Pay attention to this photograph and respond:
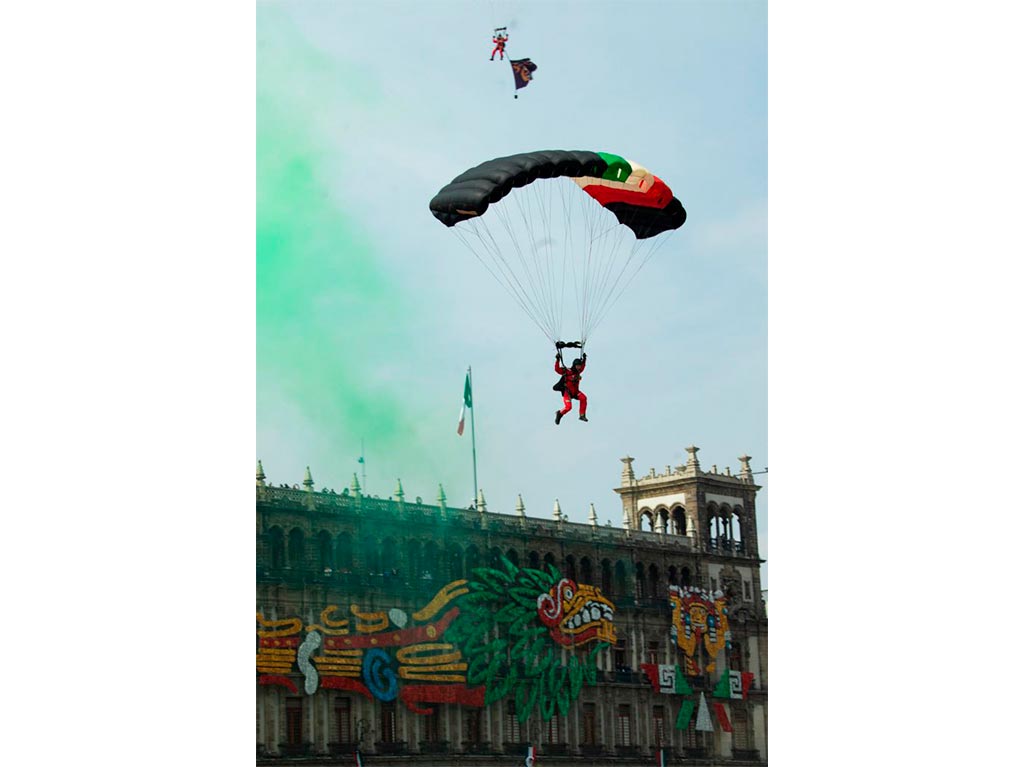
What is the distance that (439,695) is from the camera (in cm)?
4419

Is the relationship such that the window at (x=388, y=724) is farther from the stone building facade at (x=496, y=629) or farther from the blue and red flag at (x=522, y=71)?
the blue and red flag at (x=522, y=71)

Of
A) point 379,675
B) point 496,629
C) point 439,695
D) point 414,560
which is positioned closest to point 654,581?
point 496,629

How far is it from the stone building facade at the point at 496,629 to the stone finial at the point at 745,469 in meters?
0.06

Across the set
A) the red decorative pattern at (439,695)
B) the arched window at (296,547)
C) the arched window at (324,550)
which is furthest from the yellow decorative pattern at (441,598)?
the arched window at (296,547)

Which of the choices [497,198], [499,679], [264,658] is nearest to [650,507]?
[499,679]

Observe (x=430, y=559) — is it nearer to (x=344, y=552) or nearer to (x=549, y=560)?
(x=344, y=552)

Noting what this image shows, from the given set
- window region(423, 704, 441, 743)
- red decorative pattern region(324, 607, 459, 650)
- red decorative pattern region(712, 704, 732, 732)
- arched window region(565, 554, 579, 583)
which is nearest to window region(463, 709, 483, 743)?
window region(423, 704, 441, 743)

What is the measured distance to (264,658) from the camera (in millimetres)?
40688

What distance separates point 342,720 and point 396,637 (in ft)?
8.85

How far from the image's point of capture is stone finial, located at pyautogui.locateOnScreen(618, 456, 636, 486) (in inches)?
2070

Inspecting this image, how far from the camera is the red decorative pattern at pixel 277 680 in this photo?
133 ft

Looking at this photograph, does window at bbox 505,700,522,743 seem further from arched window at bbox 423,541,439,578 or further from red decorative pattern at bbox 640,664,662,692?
red decorative pattern at bbox 640,664,662,692

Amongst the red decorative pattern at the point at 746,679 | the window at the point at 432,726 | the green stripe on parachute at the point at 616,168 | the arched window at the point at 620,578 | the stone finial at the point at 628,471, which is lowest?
the window at the point at 432,726

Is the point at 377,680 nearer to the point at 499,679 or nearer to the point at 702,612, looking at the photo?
the point at 499,679
